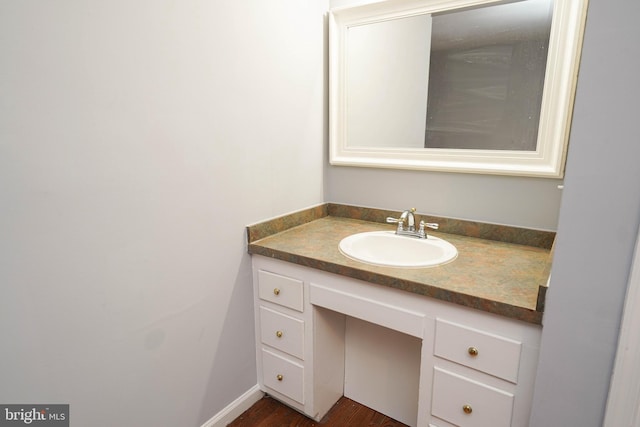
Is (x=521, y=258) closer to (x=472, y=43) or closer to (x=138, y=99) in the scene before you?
(x=472, y=43)

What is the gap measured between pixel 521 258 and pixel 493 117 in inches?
21.9

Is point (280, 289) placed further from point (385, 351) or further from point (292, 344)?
point (385, 351)

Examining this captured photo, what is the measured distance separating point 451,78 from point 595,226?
3.07ft

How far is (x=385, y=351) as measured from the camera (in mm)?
1621

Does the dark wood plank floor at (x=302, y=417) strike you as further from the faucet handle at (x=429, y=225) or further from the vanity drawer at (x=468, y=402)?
the faucet handle at (x=429, y=225)

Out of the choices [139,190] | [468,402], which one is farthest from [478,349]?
[139,190]

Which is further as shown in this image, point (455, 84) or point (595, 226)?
point (455, 84)

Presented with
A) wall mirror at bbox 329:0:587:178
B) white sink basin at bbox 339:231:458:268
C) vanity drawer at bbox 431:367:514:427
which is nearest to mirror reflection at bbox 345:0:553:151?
wall mirror at bbox 329:0:587:178

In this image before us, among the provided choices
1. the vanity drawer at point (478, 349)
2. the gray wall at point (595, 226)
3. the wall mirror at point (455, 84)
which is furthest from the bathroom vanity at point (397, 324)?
the wall mirror at point (455, 84)

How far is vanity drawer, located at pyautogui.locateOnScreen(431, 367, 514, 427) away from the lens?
→ 1.11m

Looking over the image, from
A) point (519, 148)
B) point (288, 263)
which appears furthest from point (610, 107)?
point (288, 263)

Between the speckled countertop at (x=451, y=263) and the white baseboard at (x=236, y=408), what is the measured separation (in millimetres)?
662

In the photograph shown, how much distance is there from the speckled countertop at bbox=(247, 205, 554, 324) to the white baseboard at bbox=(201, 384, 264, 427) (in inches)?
26.1

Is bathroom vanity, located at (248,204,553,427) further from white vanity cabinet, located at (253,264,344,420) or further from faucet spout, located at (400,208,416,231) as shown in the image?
faucet spout, located at (400,208,416,231)
